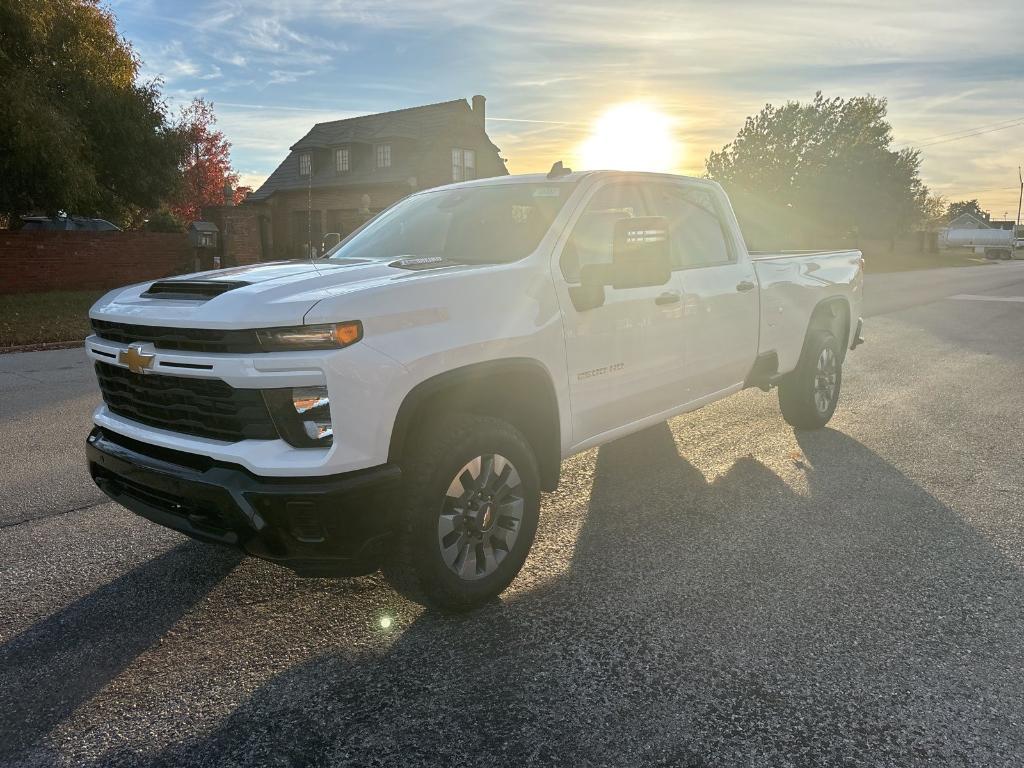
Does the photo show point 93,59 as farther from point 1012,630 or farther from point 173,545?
point 1012,630

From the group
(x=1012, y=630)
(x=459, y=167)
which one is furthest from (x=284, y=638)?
(x=459, y=167)

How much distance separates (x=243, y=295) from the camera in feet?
9.66

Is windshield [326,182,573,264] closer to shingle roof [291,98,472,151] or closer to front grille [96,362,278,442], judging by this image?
front grille [96,362,278,442]

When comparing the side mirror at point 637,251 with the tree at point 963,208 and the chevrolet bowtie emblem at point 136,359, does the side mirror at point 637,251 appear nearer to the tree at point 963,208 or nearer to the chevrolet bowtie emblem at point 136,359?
the chevrolet bowtie emblem at point 136,359

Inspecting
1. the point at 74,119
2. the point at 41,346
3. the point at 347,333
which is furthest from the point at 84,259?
the point at 347,333

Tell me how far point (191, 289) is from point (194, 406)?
53 cm

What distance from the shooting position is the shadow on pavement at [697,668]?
2.52 metres

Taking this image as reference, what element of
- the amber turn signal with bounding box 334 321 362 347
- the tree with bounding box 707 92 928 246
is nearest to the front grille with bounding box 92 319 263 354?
the amber turn signal with bounding box 334 321 362 347

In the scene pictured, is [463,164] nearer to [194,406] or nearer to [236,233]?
[236,233]

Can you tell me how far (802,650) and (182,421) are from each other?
263 centimetres

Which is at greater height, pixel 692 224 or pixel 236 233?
pixel 692 224

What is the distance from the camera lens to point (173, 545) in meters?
4.11

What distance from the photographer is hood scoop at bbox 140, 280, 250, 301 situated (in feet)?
10.2

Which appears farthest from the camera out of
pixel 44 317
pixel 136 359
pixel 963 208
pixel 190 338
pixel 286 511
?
pixel 963 208
